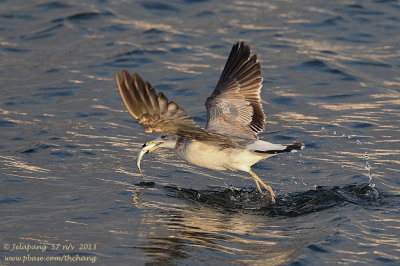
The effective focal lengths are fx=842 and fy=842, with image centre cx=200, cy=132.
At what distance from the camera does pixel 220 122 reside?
1033cm

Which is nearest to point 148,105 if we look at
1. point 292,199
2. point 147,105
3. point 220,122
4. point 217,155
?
point 147,105

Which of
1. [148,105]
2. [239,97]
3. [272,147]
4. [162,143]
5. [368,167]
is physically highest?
[148,105]

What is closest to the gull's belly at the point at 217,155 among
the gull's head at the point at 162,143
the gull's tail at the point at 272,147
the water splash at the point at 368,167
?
the gull's tail at the point at 272,147

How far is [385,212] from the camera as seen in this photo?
928 centimetres

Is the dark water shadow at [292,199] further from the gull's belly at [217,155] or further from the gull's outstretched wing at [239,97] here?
the gull's outstretched wing at [239,97]

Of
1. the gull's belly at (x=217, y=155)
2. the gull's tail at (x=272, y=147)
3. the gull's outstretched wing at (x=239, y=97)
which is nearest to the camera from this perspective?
the gull's tail at (x=272, y=147)

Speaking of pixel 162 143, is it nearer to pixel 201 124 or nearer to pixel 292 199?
pixel 292 199

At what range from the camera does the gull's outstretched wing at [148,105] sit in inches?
319

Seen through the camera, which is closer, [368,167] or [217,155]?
[217,155]

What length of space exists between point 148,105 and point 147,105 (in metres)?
0.01

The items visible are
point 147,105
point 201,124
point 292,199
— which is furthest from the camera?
point 201,124

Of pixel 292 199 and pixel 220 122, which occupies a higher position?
pixel 220 122

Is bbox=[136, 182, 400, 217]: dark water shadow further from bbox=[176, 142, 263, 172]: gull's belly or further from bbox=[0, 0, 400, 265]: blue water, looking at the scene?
bbox=[176, 142, 263, 172]: gull's belly

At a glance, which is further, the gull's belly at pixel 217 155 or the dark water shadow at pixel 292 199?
the gull's belly at pixel 217 155
